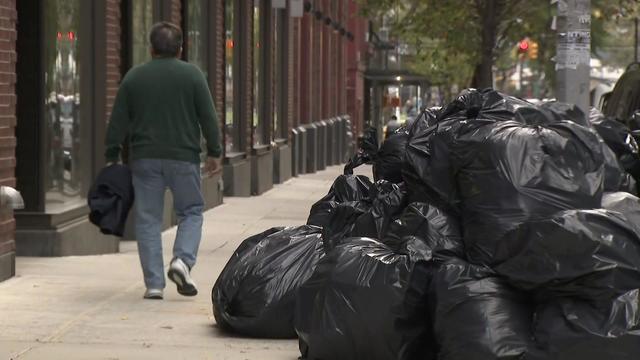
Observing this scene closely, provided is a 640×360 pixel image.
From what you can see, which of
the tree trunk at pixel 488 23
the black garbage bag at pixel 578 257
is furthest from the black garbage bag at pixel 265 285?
the tree trunk at pixel 488 23

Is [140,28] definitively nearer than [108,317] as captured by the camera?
No

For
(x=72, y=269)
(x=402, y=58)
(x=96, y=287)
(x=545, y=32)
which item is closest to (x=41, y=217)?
(x=72, y=269)

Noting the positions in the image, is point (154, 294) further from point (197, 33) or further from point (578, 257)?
point (197, 33)

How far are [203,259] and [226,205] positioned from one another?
6621 millimetres

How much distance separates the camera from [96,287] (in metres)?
9.59

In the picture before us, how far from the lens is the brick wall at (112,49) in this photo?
40.5 ft

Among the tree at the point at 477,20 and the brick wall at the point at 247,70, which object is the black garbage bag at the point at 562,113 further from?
the tree at the point at 477,20

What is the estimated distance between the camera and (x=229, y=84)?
19719mm

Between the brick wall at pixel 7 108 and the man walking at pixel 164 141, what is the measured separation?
112 centimetres

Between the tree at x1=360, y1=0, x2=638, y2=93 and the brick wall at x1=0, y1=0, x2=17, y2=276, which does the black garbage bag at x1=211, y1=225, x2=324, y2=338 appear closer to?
the brick wall at x1=0, y1=0, x2=17, y2=276

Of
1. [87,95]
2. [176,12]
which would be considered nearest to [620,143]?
[87,95]

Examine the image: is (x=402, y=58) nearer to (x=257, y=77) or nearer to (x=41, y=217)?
(x=257, y=77)

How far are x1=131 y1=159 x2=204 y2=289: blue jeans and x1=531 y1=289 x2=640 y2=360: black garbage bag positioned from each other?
10.4ft

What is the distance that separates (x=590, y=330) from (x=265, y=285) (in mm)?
2138
